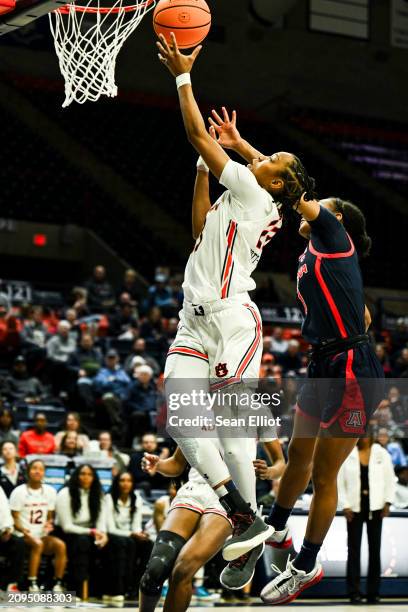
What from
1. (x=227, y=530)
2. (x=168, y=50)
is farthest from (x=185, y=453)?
(x=168, y=50)

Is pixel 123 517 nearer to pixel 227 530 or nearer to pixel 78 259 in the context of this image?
pixel 227 530

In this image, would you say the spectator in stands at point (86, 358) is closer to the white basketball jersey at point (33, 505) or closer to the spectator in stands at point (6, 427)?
the spectator in stands at point (6, 427)

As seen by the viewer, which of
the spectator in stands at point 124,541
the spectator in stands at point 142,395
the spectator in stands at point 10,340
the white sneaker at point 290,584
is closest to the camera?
the white sneaker at point 290,584

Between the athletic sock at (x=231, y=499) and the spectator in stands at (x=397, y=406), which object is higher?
the spectator in stands at (x=397, y=406)

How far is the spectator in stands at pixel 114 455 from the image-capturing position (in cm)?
1210

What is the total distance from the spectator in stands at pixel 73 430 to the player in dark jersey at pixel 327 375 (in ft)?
22.1

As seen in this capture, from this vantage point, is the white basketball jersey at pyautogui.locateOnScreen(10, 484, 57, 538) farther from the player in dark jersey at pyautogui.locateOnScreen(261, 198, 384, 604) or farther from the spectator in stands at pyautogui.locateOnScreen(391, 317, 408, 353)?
the spectator in stands at pyautogui.locateOnScreen(391, 317, 408, 353)

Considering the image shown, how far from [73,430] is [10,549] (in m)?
2.72

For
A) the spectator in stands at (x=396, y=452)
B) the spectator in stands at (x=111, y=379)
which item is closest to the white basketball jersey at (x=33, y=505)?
the spectator in stands at (x=111, y=379)

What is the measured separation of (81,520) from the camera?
10.9 meters

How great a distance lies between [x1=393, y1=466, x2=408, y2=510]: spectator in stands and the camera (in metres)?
13.0

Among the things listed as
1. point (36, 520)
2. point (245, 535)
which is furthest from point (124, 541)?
point (245, 535)

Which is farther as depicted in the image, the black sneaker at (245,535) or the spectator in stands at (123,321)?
the spectator in stands at (123,321)

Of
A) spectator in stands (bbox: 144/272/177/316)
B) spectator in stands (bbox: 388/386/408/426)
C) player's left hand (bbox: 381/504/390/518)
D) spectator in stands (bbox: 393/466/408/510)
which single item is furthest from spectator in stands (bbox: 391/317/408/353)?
player's left hand (bbox: 381/504/390/518)
